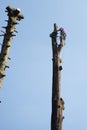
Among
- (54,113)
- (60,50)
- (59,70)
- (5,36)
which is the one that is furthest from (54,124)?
(5,36)

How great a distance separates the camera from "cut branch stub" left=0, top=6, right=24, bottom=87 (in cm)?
787

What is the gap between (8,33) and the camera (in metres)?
8.27

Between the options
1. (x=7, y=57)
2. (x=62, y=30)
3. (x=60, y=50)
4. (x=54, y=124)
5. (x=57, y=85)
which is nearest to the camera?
(x=7, y=57)

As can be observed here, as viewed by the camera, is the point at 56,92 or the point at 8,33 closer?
the point at 8,33

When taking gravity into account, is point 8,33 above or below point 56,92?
above

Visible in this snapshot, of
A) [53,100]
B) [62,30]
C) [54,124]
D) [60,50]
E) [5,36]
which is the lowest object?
[54,124]

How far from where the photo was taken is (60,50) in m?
13.2

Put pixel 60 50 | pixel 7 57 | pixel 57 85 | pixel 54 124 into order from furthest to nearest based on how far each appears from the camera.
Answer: pixel 60 50 → pixel 57 85 → pixel 54 124 → pixel 7 57

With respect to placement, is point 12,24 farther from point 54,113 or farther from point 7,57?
point 54,113

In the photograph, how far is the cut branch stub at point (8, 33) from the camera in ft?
25.8

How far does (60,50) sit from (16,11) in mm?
5107

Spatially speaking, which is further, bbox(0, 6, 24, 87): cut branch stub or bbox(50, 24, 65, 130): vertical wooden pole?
bbox(50, 24, 65, 130): vertical wooden pole

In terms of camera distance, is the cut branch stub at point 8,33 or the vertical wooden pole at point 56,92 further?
the vertical wooden pole at point 56,92

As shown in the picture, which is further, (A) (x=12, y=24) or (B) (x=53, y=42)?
(B) (x=53, y=42)
